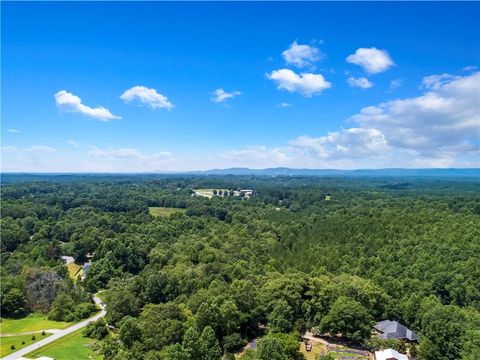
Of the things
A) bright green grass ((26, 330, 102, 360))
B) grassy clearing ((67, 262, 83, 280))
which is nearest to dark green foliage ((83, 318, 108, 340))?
bright green grass ((26, 330, 102, 360))

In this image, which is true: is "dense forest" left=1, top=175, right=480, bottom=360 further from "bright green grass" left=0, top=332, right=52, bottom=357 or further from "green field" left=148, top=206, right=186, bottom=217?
"green field" left=148, top=206, right=186, bottom=217

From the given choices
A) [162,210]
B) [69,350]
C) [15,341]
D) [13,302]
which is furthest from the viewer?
[162,210]

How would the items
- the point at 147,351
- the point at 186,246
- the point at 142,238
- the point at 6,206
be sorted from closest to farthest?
the point at 147,351 < the point at 186,246 < the point at 142,238 < the point at 6,206

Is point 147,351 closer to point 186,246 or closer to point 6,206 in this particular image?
point 186,246

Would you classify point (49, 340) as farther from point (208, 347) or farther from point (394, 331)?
point (394, 331)

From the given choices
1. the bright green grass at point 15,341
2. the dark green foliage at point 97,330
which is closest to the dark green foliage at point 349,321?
the dark green foliage at point 97,330

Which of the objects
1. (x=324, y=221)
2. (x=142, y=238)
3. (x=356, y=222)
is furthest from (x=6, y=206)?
(x=356, y=222)

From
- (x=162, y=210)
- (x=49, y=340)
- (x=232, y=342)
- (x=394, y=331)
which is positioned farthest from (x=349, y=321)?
(x=162, y=210)
